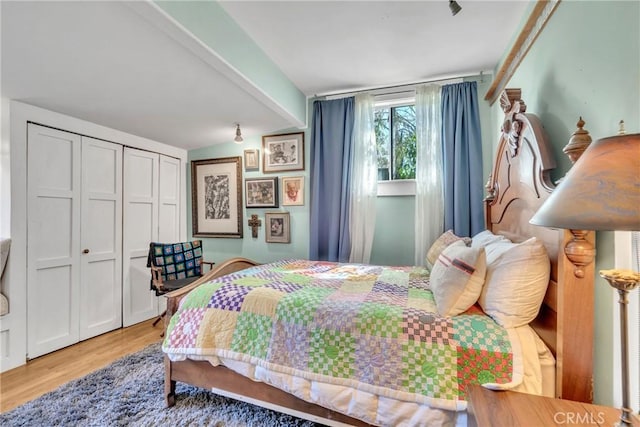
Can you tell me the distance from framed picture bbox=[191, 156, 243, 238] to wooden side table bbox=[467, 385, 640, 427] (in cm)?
315

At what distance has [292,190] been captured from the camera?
135 inches

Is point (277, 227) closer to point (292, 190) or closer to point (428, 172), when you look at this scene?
point (292, 190)

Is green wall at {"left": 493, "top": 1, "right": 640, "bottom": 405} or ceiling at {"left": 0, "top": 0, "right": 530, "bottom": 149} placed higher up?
ceiling at {"left": 0, "top": 0, "right": 530, "bottom": 149}

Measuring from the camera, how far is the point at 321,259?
10.6 ft

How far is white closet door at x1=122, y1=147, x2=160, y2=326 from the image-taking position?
→ 10.2 feet

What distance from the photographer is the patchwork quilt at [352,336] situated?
1167 millimetres

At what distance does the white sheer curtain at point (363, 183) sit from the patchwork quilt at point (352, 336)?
1.17 m

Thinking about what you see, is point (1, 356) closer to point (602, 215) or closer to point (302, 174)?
point (302, 174)

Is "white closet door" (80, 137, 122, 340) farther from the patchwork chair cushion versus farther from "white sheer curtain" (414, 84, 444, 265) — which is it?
"white sheer curtain" (414, 84, 444, 265)
